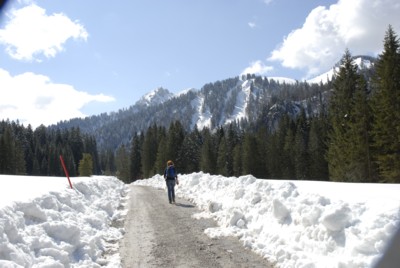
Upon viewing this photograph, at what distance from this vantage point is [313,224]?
25.8 feet

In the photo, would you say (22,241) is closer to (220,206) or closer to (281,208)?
(281,208)

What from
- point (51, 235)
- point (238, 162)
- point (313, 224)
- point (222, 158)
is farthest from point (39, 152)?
point (313, 224)

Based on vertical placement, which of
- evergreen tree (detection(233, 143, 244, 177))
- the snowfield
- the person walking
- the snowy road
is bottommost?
the snowy road

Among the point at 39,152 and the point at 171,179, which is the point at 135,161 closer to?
the point at 39,152

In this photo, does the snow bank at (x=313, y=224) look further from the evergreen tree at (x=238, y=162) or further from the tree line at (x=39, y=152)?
the tree line at (x=39, y=152)

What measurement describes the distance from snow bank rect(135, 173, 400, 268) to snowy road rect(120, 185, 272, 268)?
43 centimetres

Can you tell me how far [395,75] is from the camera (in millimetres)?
26172

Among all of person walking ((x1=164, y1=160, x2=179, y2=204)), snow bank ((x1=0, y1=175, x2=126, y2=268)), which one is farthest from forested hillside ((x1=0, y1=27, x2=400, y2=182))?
snow bank ((x1=0, y1=175, x2=126, y2=268))

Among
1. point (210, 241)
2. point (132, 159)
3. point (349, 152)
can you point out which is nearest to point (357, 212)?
point (210, 241)

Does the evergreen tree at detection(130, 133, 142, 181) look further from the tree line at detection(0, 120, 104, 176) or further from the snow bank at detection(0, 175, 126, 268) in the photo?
the snow bank at detection(0, 175, 126, 268)

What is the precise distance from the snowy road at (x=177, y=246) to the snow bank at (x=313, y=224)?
1.41ft

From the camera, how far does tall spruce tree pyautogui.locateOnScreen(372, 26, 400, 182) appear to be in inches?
1004

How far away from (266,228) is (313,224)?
184 centimetres

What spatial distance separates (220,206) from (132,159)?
86.0m
